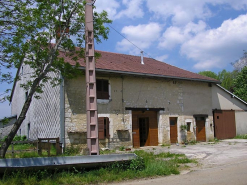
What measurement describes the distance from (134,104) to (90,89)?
8.57m

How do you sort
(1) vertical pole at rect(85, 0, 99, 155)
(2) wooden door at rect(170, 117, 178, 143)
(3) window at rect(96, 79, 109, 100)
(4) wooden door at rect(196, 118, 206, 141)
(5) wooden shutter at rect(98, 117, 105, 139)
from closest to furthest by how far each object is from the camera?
(1) vertical pole at rect(85, 0, 99, 155)
(5) wooden shutter at rect(98, 117, 105, 139)
(3) window at rect(96, 79, 109, 100)
(2) wooden door at rect(170, 117, 178, 143)
(4) wooden door at rect(196, 118, 206, 141)

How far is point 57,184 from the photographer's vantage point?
7191mm

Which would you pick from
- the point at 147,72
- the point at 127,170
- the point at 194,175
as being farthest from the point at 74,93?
the point at 194,175

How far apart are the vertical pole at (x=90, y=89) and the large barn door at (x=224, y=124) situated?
15.1 metres

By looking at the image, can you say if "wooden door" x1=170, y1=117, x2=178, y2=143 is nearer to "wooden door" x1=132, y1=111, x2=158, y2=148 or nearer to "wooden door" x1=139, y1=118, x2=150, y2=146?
"wooden door" x1=132, y1=111, x2=158, y2=148

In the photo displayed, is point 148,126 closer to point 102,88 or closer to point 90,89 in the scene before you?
point 102,88

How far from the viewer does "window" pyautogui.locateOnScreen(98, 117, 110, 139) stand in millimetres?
15703

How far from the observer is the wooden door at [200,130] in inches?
813

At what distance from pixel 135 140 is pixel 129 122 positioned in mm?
1230

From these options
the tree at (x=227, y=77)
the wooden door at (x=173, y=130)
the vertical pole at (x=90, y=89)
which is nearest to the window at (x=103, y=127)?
the wooden door at (x=173, y=130)

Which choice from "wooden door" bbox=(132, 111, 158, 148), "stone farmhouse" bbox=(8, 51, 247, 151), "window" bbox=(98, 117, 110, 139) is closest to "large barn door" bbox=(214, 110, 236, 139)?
"stone farmhouse" bbox=(8, 51, 247, 151)

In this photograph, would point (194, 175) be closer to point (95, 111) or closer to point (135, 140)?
point (95, 111)

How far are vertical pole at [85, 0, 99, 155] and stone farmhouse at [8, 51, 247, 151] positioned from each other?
15.5 feet

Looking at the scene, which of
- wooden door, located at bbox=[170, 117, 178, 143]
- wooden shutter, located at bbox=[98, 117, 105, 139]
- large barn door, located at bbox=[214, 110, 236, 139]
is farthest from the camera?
large barn door, located at bbox=[214, 110, 236, 139]
